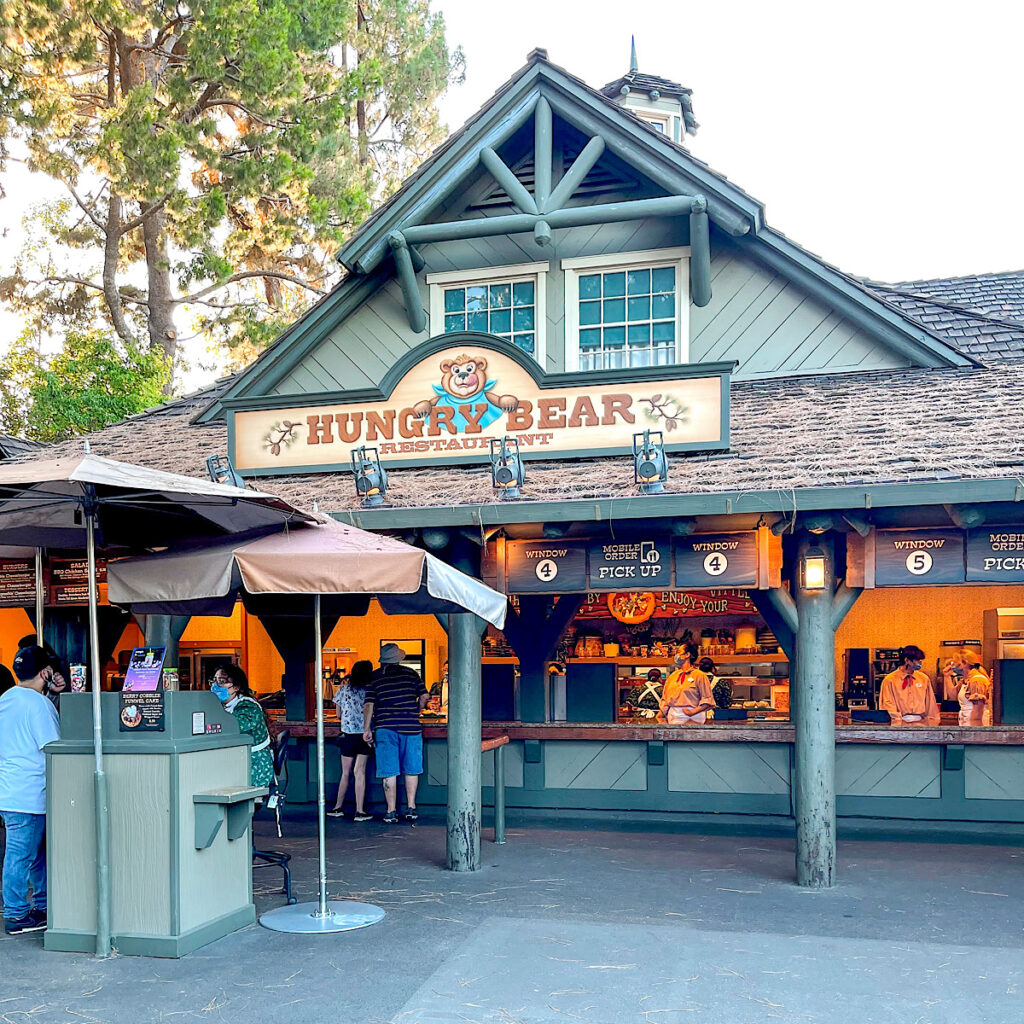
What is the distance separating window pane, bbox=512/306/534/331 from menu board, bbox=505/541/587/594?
3.17 m

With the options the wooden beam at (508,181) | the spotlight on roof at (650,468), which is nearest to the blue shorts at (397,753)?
the spotlight on roof at (650,468)

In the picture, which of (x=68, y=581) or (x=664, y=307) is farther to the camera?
(x=664, y=307)

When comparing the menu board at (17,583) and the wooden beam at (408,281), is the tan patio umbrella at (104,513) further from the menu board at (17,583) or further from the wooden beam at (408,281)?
the wooden beam at (408,281)

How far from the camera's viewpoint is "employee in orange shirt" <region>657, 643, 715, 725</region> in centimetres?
1080

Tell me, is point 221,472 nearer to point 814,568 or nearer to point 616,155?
point 616,155

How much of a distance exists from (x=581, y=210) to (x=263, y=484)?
3.92m

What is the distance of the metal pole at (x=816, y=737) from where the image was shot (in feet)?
26.2

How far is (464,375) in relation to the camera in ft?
31.7

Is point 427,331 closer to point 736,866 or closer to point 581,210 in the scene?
point 581,210

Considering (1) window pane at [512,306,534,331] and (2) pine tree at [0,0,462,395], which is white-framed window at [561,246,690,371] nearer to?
(1) window pane at [512,306,534,331]

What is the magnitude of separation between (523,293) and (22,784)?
6.67 metres

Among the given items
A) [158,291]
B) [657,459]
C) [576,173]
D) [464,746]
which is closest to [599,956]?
[464,746]

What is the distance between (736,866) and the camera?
8.77m

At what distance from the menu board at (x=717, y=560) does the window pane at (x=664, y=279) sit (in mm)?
3400
